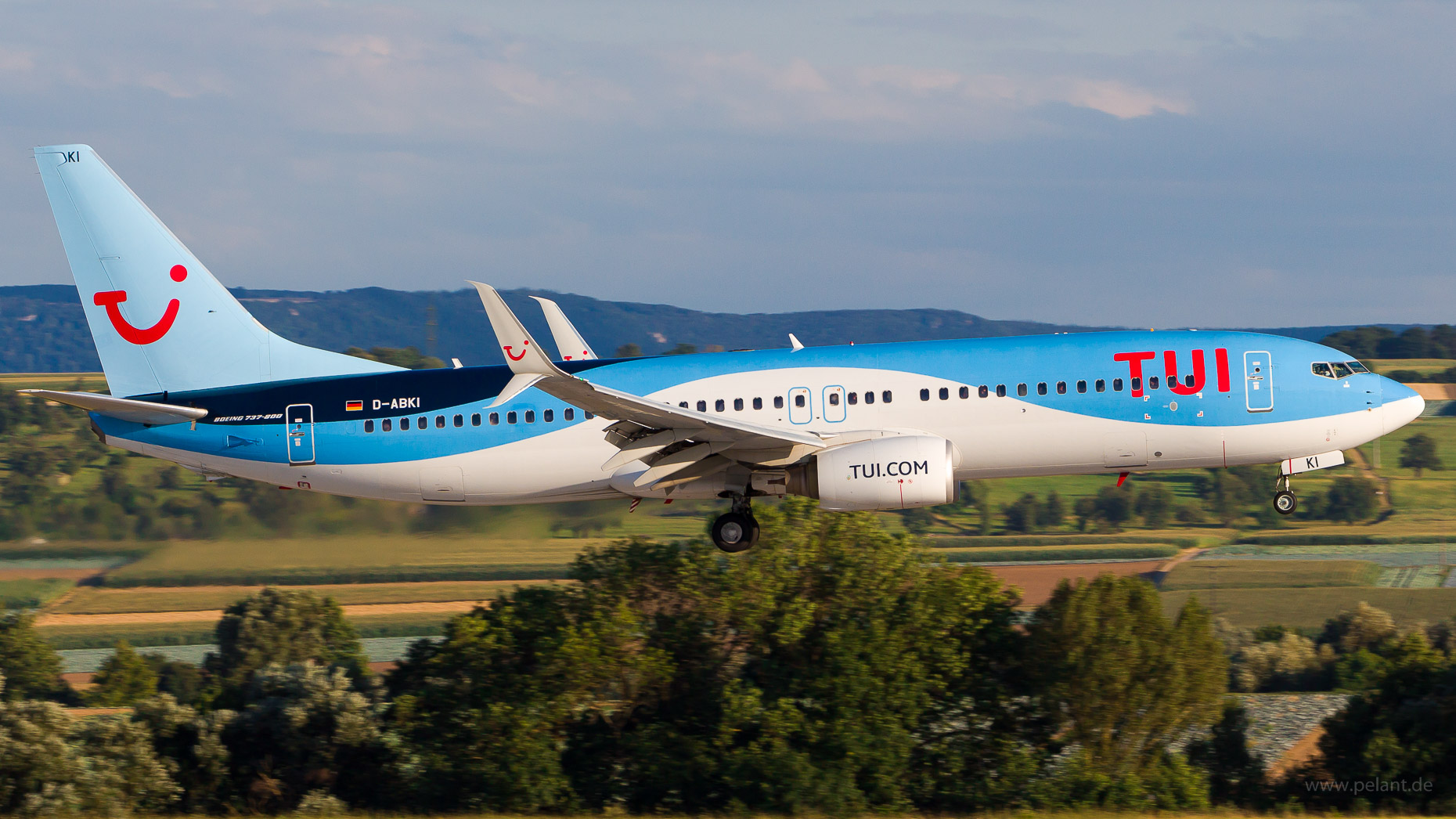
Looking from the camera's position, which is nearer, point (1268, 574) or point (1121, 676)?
point (1121, 676)

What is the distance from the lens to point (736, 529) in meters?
29.6

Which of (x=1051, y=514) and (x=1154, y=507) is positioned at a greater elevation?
(x=1154, y=507)

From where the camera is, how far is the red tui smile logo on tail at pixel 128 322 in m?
32.4

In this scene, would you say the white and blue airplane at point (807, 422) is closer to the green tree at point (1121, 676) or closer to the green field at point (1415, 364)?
the green tree at point (1121, 676)

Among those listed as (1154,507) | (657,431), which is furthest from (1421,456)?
(657,431)

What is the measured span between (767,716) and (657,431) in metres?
28.6

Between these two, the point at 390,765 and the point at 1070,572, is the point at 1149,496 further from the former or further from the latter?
the point at 390,765

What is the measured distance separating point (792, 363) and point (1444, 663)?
55.5 m

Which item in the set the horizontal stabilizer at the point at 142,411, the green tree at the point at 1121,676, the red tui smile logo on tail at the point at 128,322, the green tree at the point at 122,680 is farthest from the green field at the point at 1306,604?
the horizontal stabilizer at the point at 142,411

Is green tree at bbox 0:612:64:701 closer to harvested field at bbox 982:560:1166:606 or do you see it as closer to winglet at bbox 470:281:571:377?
harvested field at bbox 982:560:1166:606

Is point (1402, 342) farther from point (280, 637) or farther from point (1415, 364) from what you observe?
point (280, 637)

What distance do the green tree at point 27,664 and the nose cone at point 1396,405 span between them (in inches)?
3114

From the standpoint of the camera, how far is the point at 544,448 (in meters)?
29.8

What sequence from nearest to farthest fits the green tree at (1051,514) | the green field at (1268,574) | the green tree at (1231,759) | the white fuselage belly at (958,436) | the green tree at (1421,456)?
the white fuselage belly at (958,436) → the green tree at (1231,759) → the green field at (1268,574) → the green tree at (1051,514) → the green tree at (1421,456)
